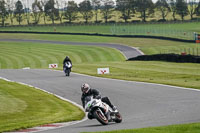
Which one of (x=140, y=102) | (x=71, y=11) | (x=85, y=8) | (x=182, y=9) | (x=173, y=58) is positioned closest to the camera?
Result: (x=140, y=102)

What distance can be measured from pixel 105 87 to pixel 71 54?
4745cm

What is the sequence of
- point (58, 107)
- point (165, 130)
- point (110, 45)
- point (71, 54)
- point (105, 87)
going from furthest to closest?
point (110, 45)
point (71, 54)
point (105, 87)
point (58, 107)
point (165, 130)

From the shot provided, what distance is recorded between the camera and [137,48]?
74.6 m

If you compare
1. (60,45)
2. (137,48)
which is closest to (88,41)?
(60,45)

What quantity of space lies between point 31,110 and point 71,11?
157 m

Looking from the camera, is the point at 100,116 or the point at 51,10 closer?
the point at 100,116

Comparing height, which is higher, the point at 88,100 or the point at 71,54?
the point at 88,100

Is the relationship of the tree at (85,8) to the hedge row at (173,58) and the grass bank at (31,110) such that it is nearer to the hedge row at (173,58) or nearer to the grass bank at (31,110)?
the hedge row at (173,58)

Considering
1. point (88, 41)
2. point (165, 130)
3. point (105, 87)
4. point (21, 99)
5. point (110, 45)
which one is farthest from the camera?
point (88, 41)

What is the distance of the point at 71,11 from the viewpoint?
567 feet

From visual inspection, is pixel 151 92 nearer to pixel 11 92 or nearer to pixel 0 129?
pixel 11 92

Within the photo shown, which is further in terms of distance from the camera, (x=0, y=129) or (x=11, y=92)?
(x=11, y=92)

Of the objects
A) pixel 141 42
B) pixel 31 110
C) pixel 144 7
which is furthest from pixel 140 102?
pixel 144 7

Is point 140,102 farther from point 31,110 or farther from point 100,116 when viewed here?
point 100,116
